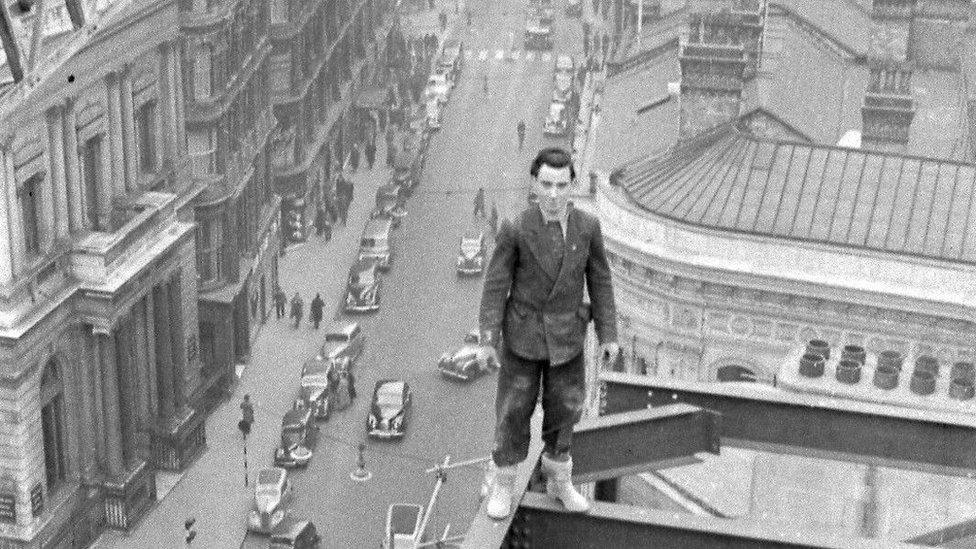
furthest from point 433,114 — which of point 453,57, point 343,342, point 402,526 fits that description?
point 402,526

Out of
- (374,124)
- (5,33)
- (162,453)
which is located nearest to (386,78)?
(374,124)

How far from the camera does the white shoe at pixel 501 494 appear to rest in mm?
14602

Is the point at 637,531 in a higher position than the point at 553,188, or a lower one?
lower

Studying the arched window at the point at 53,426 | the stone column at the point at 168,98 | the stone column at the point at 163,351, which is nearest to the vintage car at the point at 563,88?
the stone column at the point at 168,98

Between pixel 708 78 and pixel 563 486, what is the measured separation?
36.8 m

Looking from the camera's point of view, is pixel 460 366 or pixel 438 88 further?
pixel 438 88

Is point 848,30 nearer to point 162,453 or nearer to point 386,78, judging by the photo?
point 162,453

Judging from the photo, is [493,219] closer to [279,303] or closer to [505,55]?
[279,303]

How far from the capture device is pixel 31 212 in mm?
46125

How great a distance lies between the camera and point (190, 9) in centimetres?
6456

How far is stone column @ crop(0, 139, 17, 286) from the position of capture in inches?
1709

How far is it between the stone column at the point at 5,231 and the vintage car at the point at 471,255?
4227 cm

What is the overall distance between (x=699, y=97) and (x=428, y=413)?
871 inches

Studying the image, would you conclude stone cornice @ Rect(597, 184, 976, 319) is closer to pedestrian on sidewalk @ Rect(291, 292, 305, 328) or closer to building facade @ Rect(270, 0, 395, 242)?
pedestrian on sidewalk @ Rect(291, 292, 305, 328)
